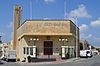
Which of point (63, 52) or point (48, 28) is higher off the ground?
point (48, 28)

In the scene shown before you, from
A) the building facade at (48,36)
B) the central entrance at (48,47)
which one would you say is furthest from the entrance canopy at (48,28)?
the central entrance at (48,47)

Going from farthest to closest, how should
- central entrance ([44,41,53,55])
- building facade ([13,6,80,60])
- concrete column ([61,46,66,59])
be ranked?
central entrance ([44,41,53,55]) → building facade ([13,6,80,60]) → concrete column ([61,46,66,59])

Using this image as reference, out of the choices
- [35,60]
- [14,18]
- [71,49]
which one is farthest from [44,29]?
[14,18]

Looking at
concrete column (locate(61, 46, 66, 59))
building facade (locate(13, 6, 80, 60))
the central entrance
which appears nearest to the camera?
concrete column (locate(61, 46, 66, 59))

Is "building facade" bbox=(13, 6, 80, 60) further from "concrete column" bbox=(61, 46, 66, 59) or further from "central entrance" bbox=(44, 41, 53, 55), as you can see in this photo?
"concrete column" bbox=(61, 46, 66, 59)

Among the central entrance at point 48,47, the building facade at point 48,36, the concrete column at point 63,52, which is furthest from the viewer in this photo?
the central entrance at point 48,47

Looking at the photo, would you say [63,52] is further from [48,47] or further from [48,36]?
[48,36]

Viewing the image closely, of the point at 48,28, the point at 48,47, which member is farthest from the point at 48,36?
the point at 48,47

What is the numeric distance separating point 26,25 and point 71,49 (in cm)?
1141

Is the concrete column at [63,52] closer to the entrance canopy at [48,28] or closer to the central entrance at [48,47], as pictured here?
the entrance canopy at [48,28]

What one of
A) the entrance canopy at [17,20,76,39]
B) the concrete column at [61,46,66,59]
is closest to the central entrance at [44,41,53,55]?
the entrance canopy at [17,20,76,39]

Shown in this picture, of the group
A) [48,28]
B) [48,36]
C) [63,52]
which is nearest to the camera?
[63,52]

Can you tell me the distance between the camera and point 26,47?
62.9 meters

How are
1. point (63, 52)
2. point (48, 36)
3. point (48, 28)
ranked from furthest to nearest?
1. point (48, 36)
2. point (48, 28)
3. point (63, 52)
